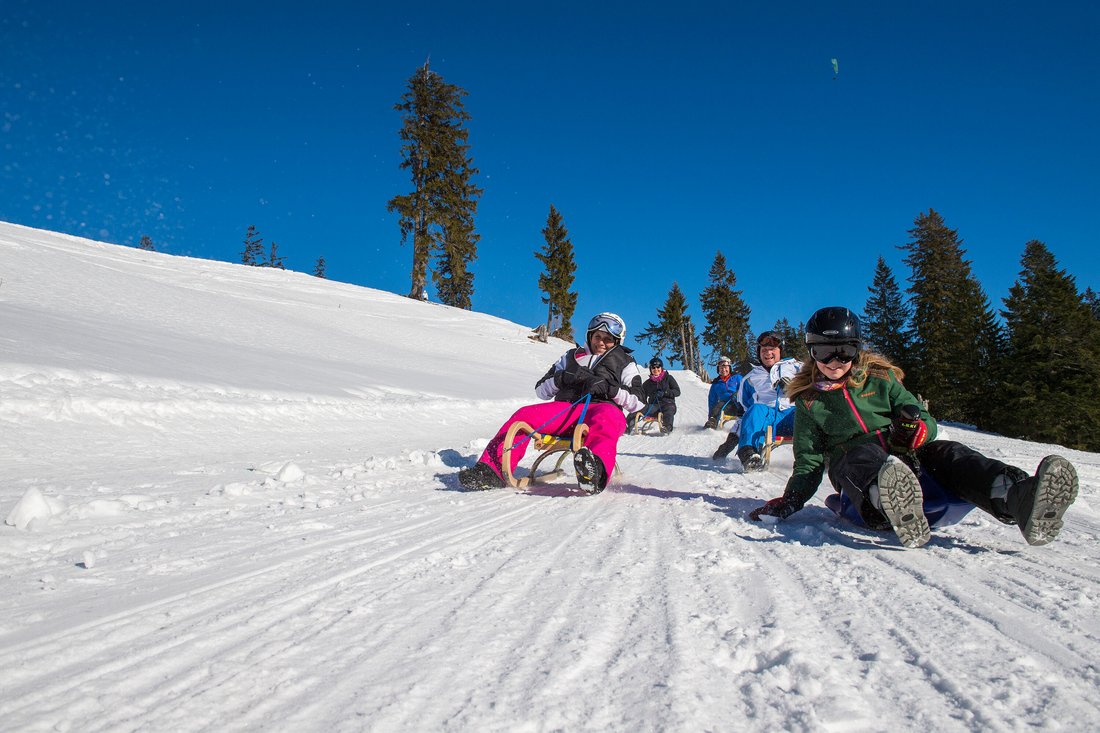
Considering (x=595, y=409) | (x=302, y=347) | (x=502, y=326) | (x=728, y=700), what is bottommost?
(x=728, y=700)

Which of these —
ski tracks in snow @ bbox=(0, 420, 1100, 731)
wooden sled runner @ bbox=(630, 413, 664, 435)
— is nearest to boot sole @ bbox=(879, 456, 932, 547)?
ski tracks in snow @ bbox=(0, 420, 1100, 731)

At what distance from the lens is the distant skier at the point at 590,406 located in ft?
14.4

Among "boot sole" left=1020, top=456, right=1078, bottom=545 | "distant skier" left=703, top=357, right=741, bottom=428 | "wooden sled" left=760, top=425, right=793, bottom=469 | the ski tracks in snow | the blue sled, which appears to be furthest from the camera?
"distant skier" left=703, top=357, right=741, bottom=428

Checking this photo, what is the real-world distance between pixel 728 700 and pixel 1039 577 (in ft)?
5.42

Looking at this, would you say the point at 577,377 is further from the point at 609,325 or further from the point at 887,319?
the point at 887,319

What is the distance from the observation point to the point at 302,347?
527 inches

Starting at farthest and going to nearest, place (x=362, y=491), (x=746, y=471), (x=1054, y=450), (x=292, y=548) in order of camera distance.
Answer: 1. (x=1054, y=450)
2. (x=746, y=471)
3. (x=362, y=491)
4. (x=292, y=548)

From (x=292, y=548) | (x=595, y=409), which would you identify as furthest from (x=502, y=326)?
(x=292, y=548)

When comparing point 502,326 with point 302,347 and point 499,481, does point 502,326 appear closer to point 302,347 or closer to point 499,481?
point 302,347

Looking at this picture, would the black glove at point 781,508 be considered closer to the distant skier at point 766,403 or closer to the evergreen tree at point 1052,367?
the distant skier at point 766,403

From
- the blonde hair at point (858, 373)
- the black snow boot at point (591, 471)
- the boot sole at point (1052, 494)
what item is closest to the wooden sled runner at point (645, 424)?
the black snow boot at point (591, 471)

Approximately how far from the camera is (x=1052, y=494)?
2.29 metres

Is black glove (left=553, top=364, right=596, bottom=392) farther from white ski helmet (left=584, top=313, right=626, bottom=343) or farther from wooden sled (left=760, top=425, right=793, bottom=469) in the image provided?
wooden sled (left=760, top=425, right=793, bottom=469)

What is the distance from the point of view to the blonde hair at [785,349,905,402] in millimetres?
3164
